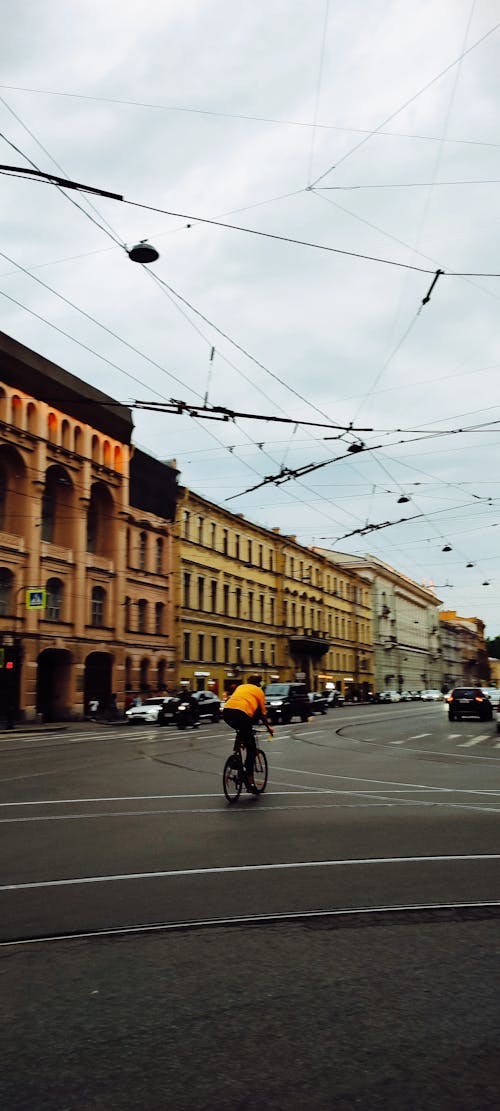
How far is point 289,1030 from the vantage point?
368cm

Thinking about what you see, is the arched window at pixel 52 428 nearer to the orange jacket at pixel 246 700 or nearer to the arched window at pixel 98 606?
the arched window at pixel 98 606

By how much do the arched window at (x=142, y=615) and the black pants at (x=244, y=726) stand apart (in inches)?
1476

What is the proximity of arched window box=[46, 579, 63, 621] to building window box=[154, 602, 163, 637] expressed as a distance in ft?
33.2

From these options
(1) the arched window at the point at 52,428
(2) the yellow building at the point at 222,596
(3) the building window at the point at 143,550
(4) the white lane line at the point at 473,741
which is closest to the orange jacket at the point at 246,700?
(4) the white lane line at the point at 473,741

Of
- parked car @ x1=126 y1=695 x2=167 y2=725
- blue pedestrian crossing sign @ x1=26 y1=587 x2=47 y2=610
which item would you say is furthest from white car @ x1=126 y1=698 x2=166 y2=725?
blue pedestrian crossing sign @ x1=26 y1=587 x2=47 y2=610

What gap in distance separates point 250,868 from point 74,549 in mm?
36586

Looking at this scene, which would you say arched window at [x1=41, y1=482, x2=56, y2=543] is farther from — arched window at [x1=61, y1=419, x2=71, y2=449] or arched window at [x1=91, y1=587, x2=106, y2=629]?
arched window at [x1=91, y1=587, x2=106, y2=629]

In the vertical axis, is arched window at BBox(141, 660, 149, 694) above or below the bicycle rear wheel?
above

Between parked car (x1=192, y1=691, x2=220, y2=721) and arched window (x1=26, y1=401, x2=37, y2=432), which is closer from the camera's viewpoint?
arched window (x1=26, y1=401, x2=37, y2=432)

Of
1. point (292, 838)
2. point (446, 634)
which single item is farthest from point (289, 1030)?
point (446, 634)

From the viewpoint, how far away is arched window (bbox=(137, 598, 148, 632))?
4897 centimetres

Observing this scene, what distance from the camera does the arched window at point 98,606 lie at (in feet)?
146

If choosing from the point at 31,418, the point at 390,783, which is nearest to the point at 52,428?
the point at 31,418

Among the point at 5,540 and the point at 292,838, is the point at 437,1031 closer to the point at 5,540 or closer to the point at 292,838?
the point at 292,838
